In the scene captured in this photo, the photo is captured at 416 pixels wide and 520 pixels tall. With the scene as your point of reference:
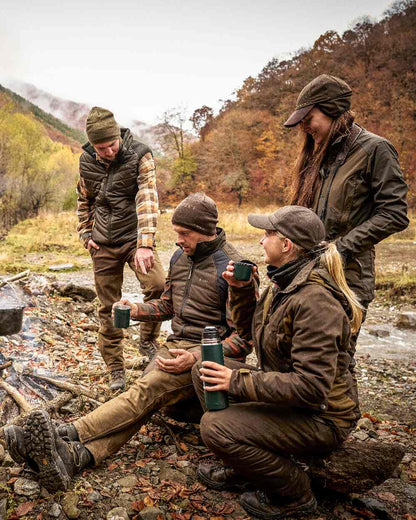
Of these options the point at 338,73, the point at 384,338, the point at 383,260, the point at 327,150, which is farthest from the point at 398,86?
the point at 327,150

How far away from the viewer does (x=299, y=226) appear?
8.27 ft

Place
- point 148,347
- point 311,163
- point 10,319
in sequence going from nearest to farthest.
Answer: point 311,163 → point 10,319 → point 148,347

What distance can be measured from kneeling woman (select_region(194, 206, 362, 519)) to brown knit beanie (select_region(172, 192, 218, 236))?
26.7 inches

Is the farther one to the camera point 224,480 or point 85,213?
point 85,213

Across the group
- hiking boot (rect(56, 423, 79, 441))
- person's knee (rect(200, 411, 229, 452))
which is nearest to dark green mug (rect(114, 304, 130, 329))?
hiking boot (rect(56, 423, 79, 441))

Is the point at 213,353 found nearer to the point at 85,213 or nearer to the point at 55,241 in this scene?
the point at 85,213

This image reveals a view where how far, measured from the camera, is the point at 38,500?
2508 mm

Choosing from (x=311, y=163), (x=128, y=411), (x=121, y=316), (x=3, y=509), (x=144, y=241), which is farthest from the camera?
(x=144, y=241)

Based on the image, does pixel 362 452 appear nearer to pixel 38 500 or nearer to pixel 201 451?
pixel 201 451

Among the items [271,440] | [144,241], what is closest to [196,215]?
[144,241]

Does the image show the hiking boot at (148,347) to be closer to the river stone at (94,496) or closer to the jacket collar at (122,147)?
the jacket collar at (122,147)

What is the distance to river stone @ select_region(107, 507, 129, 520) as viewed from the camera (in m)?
2.47

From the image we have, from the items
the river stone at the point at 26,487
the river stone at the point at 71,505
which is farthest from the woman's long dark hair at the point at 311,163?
the river stone at the point at 26,487

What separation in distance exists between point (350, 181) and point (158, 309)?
1.74m
